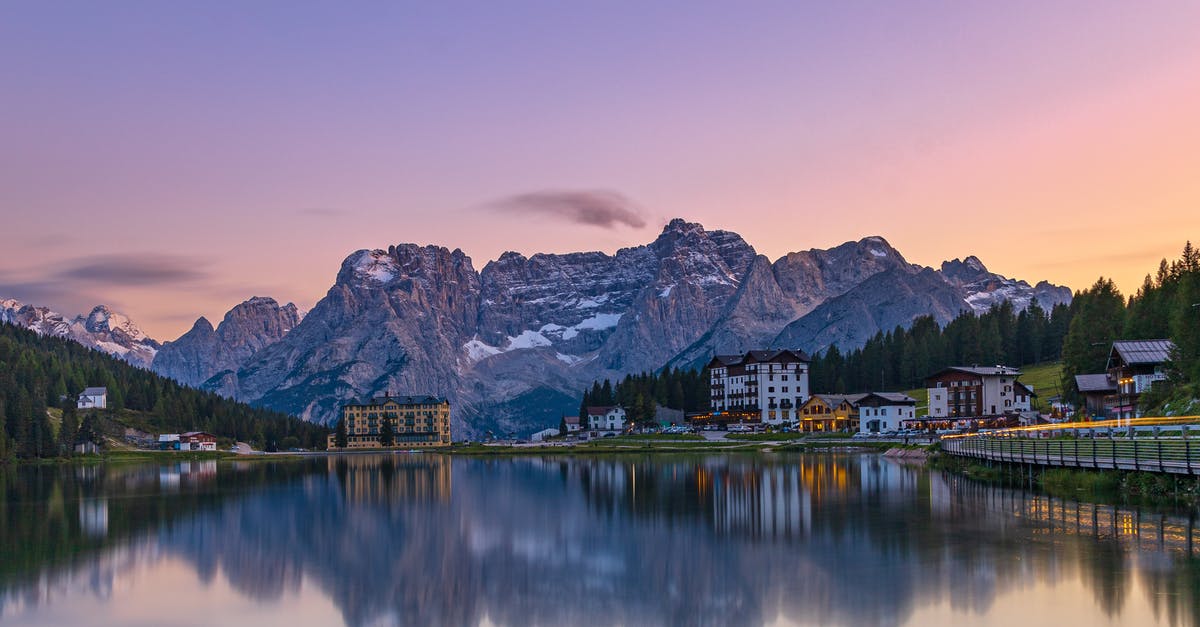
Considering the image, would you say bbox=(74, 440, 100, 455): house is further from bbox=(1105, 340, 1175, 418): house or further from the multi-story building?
bbox=(1105, 340, 1175, 418): house

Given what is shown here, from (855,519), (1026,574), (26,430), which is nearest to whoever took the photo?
(1026,574)

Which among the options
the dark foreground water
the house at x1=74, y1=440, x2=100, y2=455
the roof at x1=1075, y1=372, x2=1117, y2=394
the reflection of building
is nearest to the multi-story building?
the roof at x1=1075, y1=372, x2=1117, y2=394

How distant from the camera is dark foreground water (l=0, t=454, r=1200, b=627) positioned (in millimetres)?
32062

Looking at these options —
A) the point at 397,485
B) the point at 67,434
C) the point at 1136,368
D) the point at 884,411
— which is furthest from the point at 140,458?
the point at 1136,368

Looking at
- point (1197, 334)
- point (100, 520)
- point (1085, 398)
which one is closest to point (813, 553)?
point (100, 520)

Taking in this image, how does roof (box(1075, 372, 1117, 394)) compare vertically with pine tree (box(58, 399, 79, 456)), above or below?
above

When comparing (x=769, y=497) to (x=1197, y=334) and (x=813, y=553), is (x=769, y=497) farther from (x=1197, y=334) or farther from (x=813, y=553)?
(x=1197, y=334)

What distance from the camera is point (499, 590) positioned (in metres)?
37.0

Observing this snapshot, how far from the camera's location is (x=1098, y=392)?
400 ft

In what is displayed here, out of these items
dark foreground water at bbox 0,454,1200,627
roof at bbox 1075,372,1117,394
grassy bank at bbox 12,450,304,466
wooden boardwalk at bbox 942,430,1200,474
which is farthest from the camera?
grassy bank at bbox 12,450,304,466

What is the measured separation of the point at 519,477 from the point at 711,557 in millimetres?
69645

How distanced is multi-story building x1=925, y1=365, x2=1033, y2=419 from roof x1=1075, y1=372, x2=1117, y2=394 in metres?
50.8

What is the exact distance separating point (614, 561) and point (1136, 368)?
8561 cm

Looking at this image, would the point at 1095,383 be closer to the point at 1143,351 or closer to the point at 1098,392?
the point at 1098,392
